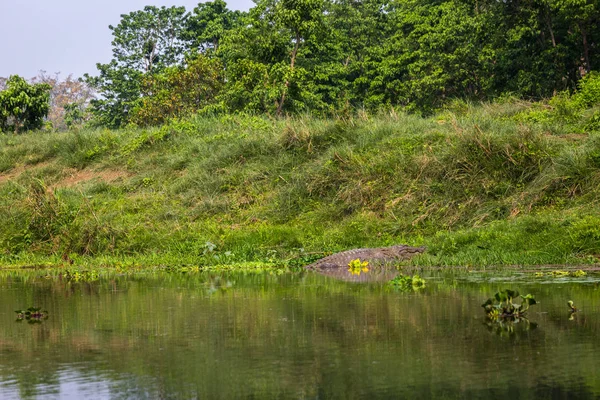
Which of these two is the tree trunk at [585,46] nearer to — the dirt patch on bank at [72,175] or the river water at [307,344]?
the dirt patch on bank at [72,175]

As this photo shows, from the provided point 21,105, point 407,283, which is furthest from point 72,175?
point 407,283

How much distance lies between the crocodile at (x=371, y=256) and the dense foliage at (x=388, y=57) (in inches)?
365

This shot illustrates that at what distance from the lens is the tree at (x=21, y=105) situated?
1367 inches

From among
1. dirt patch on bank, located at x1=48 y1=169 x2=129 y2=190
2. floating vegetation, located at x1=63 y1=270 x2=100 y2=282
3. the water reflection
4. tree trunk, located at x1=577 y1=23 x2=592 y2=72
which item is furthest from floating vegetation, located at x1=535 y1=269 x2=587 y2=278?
tree trunk, located at x1=577 y1=23 x2=592 y2=72

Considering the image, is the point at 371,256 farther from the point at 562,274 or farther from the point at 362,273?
the point at 562,274

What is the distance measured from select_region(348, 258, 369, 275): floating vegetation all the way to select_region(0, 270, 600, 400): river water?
2.64 m

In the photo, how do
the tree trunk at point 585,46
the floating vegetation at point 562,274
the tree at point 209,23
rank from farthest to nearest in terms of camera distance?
the tree at point 209,23 < the tree trunk at point 585,46 < the floating vegetation at point 562,274

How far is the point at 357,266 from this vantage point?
A: 14.5 metres

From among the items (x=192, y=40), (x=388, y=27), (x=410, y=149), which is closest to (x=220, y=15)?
(x=192, y=40)

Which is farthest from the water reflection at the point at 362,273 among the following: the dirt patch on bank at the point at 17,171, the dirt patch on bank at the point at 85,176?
the dirt patch on bank at the point at 17,171

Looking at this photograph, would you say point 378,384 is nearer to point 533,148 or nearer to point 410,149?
point 533,148

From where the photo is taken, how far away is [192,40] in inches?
2135

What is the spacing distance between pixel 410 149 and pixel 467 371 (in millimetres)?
14781

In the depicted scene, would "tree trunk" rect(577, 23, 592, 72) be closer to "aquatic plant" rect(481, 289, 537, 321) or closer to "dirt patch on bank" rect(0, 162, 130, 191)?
"dirt patch on bank" rect(0, 162, 130, 191)
